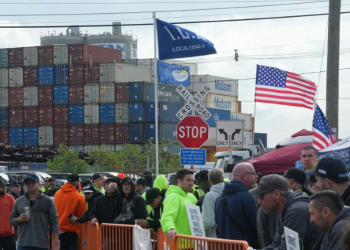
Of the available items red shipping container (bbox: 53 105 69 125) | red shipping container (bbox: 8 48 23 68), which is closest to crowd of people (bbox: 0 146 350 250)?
red shipping container (bbox: 53 105 69 125)

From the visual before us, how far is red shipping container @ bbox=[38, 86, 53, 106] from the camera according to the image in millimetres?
71312

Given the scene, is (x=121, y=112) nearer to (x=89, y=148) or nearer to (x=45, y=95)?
(x=89, y=148)

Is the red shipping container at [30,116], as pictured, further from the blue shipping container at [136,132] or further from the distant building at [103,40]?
the distant building at [103,40]

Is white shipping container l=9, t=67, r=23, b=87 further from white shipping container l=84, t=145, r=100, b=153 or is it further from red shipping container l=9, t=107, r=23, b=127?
white shipping container l=84, t=145, r=100, b=153

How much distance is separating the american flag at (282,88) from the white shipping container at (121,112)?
55123mm

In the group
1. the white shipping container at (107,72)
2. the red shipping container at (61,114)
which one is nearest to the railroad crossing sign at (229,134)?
the white shipping container at (107,72)

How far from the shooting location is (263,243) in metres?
6.38

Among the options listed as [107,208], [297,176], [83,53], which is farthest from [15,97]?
[297,176]

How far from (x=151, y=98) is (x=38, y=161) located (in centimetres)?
1279

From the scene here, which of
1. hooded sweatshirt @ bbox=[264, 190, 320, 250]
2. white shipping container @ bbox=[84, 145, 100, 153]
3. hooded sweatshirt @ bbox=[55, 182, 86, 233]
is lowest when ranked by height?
white shipping container @ bbox=[84, 145, 100, 153]

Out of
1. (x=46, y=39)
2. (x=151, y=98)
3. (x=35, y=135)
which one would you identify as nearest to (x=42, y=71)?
(x=35, y=135)

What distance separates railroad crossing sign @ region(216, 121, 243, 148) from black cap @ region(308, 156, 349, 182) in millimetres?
8324

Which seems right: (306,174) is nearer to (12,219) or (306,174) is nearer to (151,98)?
(12,219)

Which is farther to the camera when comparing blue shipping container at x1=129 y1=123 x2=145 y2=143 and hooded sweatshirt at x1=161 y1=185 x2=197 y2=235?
blue shipping container at x1=129 y1=123 x2=145 y2=143
